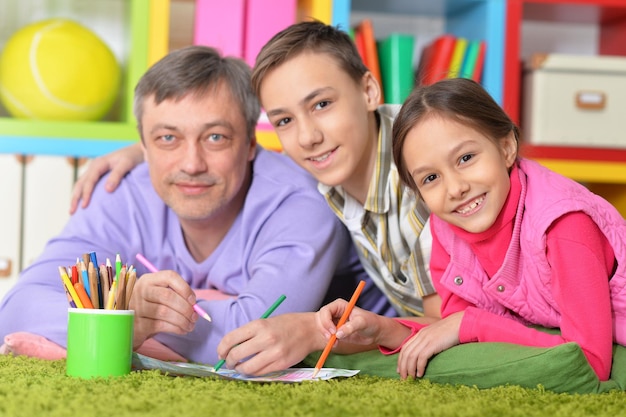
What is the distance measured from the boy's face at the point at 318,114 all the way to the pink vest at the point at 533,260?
228mm

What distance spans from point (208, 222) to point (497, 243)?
0.60 m

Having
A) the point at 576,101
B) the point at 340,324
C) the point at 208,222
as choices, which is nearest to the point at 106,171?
the point at 208,222

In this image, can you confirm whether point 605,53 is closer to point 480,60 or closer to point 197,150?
point 480,60

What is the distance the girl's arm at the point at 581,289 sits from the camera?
1.13 meters

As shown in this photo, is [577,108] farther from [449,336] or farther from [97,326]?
[97,326]

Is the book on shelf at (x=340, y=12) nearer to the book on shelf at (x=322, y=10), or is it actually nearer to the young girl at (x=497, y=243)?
A: the book on shelf at (x=322, y=10)

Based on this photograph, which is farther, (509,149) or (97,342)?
(509,149)

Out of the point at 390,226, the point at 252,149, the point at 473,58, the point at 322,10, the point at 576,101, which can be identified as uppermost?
the point at 322,10

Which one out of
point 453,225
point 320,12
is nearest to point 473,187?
point 453,225

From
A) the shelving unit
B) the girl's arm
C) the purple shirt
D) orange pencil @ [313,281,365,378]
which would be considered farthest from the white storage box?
orange pencil @ [313,281,365,378]

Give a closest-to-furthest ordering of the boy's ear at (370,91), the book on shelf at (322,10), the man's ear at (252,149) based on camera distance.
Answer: the boy's ear at (370,91) < the man's ear at (252,149) < the book on shelf at (322,10)

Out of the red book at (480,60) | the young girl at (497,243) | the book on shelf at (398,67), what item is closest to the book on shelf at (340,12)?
the book on shelf at (398,67)

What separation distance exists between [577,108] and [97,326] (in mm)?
1686

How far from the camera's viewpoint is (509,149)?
129cm
